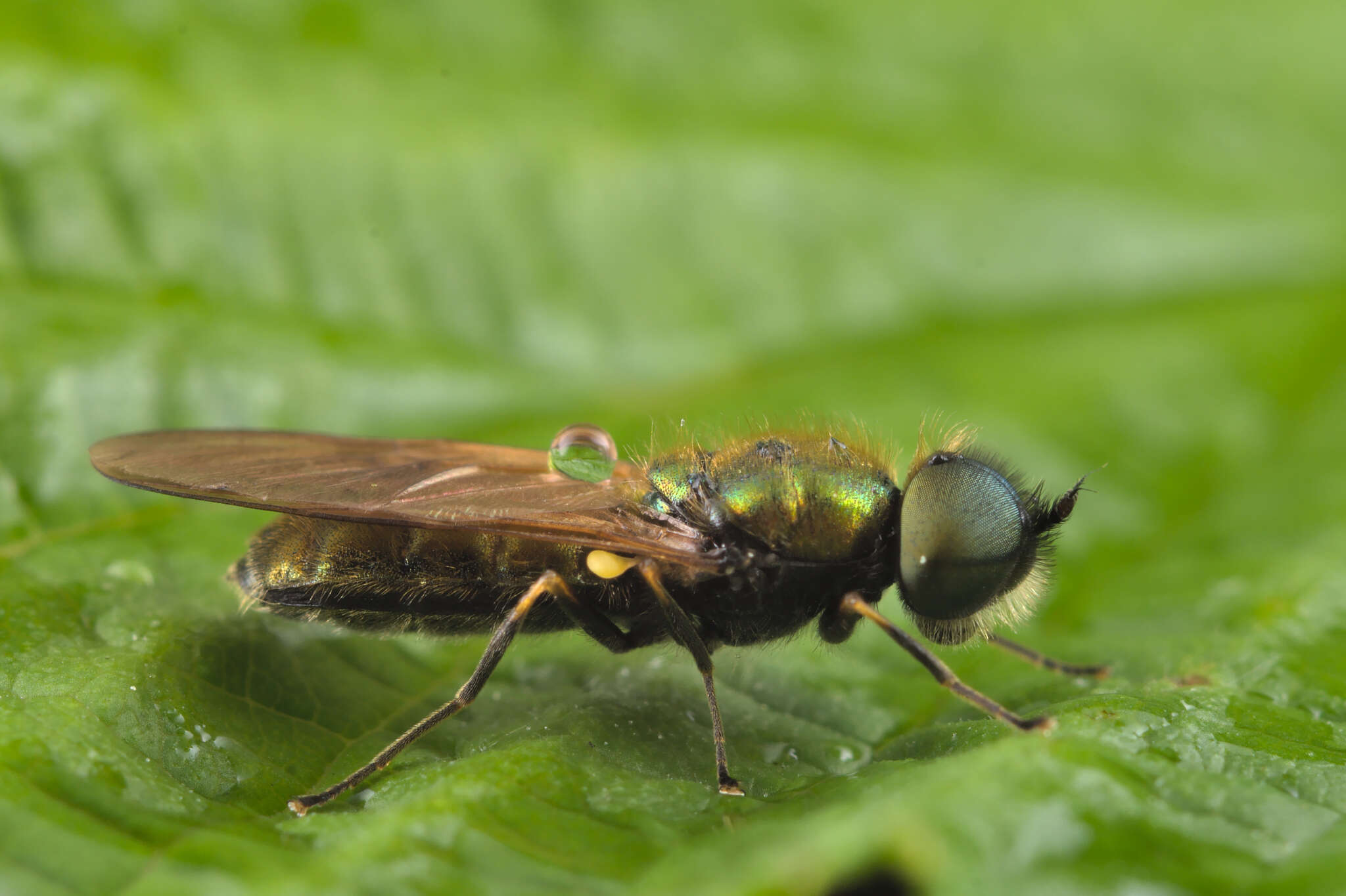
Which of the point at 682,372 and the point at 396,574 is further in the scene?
the point at 682,372

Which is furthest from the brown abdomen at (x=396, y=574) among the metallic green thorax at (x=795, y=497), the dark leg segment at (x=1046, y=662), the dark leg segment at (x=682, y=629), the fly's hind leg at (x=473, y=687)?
the dark leg segment at (x=1046, y=662)

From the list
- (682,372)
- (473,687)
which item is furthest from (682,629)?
(682,372)

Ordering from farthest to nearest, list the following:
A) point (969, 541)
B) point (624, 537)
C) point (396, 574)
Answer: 1. point (396, 574)
2. point (624, 537)
3. point (969, 541)

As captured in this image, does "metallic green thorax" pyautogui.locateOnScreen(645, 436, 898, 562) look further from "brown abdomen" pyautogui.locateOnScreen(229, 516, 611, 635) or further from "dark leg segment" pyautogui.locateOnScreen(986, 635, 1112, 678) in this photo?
"dark leg segment" pyautogui.locateOnScreen(986, 635, 1112, 678)

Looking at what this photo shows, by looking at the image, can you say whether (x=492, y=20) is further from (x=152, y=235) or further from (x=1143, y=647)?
(x=1143, y=647)

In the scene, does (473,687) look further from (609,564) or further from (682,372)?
(682,372)

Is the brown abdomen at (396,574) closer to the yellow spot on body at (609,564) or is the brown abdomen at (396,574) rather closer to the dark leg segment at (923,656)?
the yellow spot on body at (609,564)
